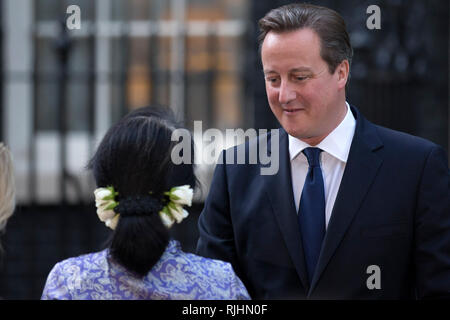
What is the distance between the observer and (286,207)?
2.93 metres

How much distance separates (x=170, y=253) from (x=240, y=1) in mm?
4673

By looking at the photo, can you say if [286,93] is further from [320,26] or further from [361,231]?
[361,231]

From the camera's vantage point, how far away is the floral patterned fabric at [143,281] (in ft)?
7.82

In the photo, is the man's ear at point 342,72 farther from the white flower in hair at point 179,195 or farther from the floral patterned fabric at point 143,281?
the floral patterned fabric at point 143,281

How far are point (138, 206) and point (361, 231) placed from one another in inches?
33.9

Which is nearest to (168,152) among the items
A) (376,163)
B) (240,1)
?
(376,163)

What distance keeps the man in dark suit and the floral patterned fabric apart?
485mm

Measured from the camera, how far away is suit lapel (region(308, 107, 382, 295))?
9.28 feet

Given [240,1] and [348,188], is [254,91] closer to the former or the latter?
[240,1]

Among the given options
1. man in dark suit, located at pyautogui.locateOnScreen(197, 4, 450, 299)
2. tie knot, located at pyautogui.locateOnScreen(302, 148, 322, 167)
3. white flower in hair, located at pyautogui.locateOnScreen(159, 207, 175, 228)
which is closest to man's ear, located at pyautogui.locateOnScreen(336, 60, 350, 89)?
man in dark suit, located at pyautogui.locateOnScreen(197, 4, 450, 299)

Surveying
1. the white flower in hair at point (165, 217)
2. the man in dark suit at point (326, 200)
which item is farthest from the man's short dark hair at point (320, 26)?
the white flower in hair at point (165, 217)

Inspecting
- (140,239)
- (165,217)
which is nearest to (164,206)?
(165,217)

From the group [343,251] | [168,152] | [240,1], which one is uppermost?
[240,1]

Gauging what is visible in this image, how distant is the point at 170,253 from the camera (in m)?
2.46
